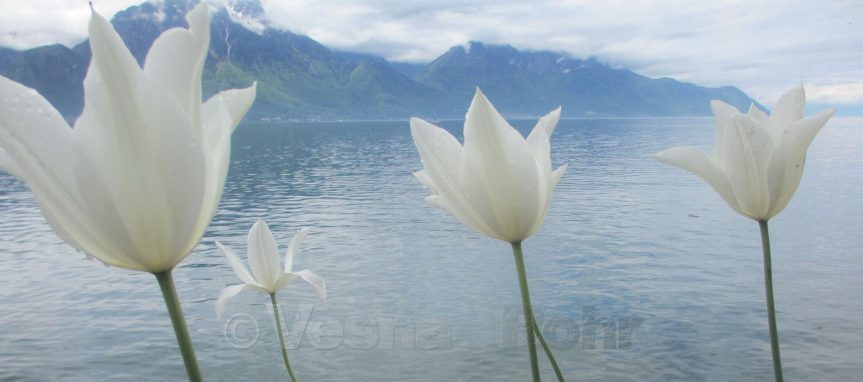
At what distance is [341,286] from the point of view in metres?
25.0

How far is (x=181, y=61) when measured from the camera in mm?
1048

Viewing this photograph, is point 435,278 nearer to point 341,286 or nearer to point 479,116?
point 341,286

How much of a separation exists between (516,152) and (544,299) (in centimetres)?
2257

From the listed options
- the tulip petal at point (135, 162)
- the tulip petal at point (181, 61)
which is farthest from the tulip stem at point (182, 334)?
the tulip petal at point (181, 61)

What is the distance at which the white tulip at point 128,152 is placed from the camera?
41.3 inches

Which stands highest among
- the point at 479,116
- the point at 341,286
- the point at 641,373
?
the point at 479,116

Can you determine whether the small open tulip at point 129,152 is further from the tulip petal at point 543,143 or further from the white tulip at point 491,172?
the tulip petal at point 543,143

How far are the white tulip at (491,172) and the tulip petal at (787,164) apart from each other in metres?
0.80

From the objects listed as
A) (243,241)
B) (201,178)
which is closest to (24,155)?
(201,178)

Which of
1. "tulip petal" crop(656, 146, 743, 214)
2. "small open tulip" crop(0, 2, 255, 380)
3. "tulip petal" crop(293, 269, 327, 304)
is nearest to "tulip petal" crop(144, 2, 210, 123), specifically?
"small open tulip" crop(0, 2, 255, 380)

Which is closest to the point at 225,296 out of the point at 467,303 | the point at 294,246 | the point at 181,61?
the point at 294,246

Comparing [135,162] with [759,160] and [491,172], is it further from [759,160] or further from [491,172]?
[759,160]

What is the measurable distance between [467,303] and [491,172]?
2141 cm

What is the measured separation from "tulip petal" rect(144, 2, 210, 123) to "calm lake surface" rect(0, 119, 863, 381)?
16.7m
